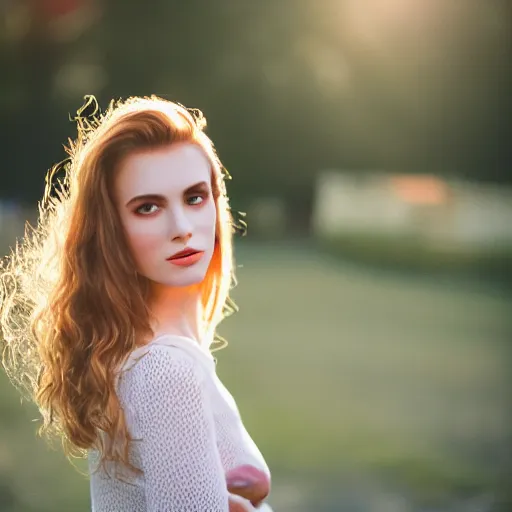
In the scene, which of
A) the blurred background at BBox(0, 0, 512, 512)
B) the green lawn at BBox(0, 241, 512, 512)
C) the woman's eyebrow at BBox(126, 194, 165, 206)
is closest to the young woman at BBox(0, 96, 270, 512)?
the woman's eyebrow at BBox(126, 194, 165, 206)

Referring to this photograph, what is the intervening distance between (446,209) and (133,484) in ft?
17.5

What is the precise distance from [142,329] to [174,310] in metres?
0.08

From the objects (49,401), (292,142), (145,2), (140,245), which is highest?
(145,2)

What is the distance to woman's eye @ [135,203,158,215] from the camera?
119cm

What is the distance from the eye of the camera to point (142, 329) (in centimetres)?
118

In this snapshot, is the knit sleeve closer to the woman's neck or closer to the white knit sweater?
the white knit sweater

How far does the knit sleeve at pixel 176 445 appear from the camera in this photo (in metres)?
1.08

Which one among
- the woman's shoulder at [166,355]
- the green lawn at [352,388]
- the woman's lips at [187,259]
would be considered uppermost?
the green lawn at [352,388]

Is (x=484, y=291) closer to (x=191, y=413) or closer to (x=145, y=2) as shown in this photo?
(x=145, y=2)

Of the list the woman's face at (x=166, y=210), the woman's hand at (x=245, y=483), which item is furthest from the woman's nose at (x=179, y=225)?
the woman's hand at (x=245, y=483)

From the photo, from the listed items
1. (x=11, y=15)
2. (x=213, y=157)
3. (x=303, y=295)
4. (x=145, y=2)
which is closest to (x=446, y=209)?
(x=303, y=295)

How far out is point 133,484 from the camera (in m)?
1.16

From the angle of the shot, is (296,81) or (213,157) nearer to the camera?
(213,157)

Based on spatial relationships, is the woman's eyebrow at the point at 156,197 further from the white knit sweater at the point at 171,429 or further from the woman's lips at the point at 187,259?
the white knit sweater at the point at 171,429
